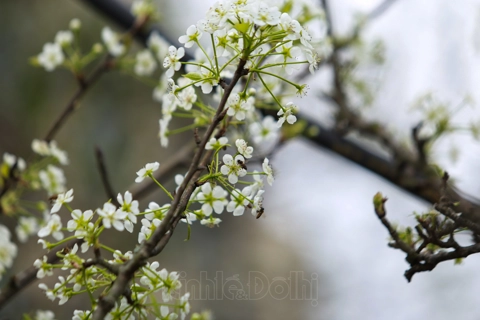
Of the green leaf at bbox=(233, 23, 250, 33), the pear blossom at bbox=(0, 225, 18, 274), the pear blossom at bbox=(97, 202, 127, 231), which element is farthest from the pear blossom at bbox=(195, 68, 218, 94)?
the pear blossom at bbox=(0, 225, 18, 274)

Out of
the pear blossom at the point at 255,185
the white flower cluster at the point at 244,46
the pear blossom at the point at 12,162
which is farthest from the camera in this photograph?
the pear blossom at the point at 12,162

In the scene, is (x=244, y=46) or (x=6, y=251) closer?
(x=244, y=46)

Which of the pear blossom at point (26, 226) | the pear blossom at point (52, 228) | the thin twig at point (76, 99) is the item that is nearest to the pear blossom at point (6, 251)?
the pear blossom at point (26, 226)

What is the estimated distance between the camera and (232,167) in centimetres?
75

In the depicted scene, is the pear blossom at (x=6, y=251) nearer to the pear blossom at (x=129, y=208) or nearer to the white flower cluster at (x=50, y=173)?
the white flower cluster at (x=50, y=173)

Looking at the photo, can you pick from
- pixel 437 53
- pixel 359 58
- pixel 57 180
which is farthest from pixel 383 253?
pixel 57 180

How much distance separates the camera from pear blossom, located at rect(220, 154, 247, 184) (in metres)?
0.74

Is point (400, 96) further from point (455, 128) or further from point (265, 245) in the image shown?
point (265, 245)

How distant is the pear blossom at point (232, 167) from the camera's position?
74 cm

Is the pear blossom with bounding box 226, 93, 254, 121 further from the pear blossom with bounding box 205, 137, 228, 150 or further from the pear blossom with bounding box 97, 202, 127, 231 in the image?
the pear blossom with bounding box 97, 202, 127, 231

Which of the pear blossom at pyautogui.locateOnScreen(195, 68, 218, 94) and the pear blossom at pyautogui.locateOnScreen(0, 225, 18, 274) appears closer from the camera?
the pear blossom at pyautogui.locateOnScreen(195, 68, 218, 94)

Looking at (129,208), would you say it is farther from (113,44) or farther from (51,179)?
(113,44)

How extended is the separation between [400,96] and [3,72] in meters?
3.15

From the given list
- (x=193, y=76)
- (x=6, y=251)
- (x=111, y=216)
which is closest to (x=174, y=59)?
(x=193, y=76)
